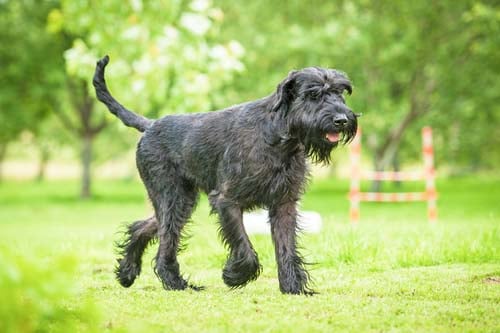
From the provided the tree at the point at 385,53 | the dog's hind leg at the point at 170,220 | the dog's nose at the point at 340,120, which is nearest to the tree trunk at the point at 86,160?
the tree at the point at 385,53

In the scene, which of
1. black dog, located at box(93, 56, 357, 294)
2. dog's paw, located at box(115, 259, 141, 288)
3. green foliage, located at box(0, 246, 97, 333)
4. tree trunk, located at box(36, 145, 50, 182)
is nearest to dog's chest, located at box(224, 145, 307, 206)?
black dog, located at box(93, 56, 357, 294)

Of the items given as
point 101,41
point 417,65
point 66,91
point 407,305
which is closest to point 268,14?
point 417,65

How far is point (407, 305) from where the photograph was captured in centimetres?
490

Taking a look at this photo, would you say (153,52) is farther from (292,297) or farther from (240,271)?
(292,297)

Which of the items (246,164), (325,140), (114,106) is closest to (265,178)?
(246,164)

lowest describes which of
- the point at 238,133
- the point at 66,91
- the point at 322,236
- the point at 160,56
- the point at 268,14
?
the point at 322,236

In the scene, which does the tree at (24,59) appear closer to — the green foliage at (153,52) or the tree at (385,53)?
the tree at (385,53)

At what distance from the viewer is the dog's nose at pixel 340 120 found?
5.15 m

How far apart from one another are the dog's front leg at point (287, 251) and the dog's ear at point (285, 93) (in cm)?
79

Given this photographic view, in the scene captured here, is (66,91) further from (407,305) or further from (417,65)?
(407,305)

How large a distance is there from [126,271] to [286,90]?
7.51 feet

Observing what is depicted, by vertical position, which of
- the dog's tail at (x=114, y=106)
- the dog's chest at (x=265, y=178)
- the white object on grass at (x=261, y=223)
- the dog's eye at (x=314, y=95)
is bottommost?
the white object on grass at (x=261, y=223)

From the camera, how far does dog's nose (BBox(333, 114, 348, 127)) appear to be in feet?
16.9

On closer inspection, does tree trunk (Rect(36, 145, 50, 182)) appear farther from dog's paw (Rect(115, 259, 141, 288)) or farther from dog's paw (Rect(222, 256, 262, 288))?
dog's paw (Rect(222, 256, 262, 288))
